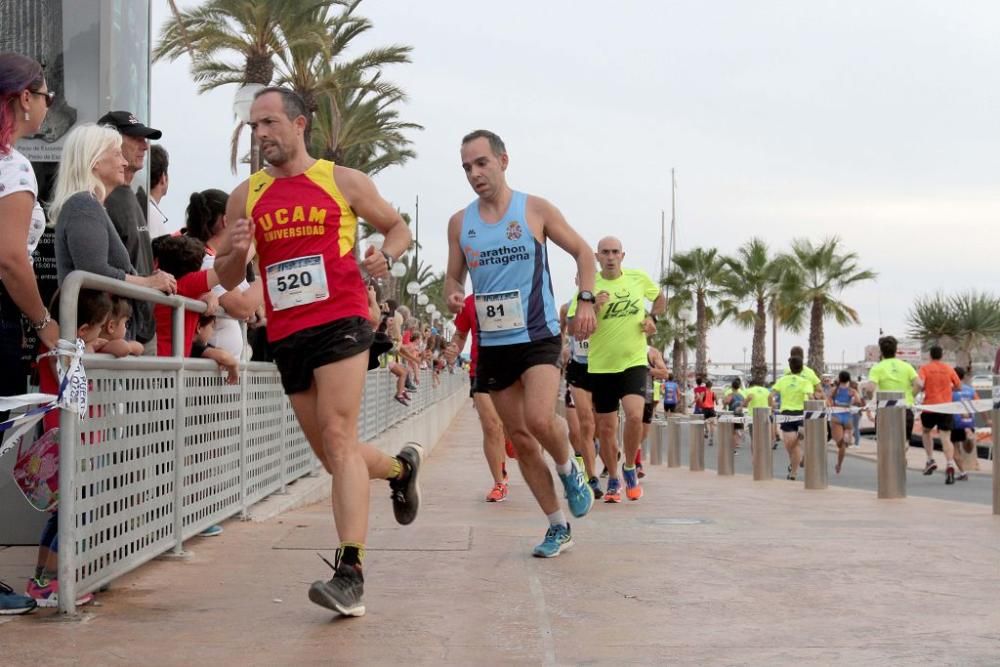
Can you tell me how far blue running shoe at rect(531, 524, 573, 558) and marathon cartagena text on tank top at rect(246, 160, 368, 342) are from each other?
1.92 metres

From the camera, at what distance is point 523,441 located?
Answer: 7098 millimetres

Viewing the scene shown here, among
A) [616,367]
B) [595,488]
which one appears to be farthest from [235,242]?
[595,488]

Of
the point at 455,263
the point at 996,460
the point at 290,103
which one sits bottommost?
the point at 996,460

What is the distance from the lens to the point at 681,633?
15.6 feet

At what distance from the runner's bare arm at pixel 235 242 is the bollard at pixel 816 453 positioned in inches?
412

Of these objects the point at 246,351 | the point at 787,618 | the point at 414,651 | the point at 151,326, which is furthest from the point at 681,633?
the point at 246,351

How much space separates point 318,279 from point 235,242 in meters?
0.38

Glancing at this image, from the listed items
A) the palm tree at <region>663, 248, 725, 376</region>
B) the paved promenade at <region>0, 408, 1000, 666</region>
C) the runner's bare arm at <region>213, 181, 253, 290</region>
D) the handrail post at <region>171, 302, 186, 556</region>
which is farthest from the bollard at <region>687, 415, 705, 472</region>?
the palm tree at <region>663, 248, 725, 376</region>

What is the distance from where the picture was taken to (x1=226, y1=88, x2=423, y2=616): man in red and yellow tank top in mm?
5234

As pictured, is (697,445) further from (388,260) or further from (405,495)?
(388,260)

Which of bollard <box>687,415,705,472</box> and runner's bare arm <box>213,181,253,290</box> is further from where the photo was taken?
bollard <box>687,415,705,472</box>

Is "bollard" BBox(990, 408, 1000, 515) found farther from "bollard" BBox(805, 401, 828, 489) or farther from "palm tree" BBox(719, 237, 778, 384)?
"palm tree" BBox(719, 237, 778, 384)

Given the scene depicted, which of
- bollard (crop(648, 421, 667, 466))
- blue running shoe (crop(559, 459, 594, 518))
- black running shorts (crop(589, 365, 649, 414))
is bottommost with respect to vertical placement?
bollard (crop(648, 421, 667, 466))

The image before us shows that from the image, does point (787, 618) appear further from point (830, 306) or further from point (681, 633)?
point (830, 306)
